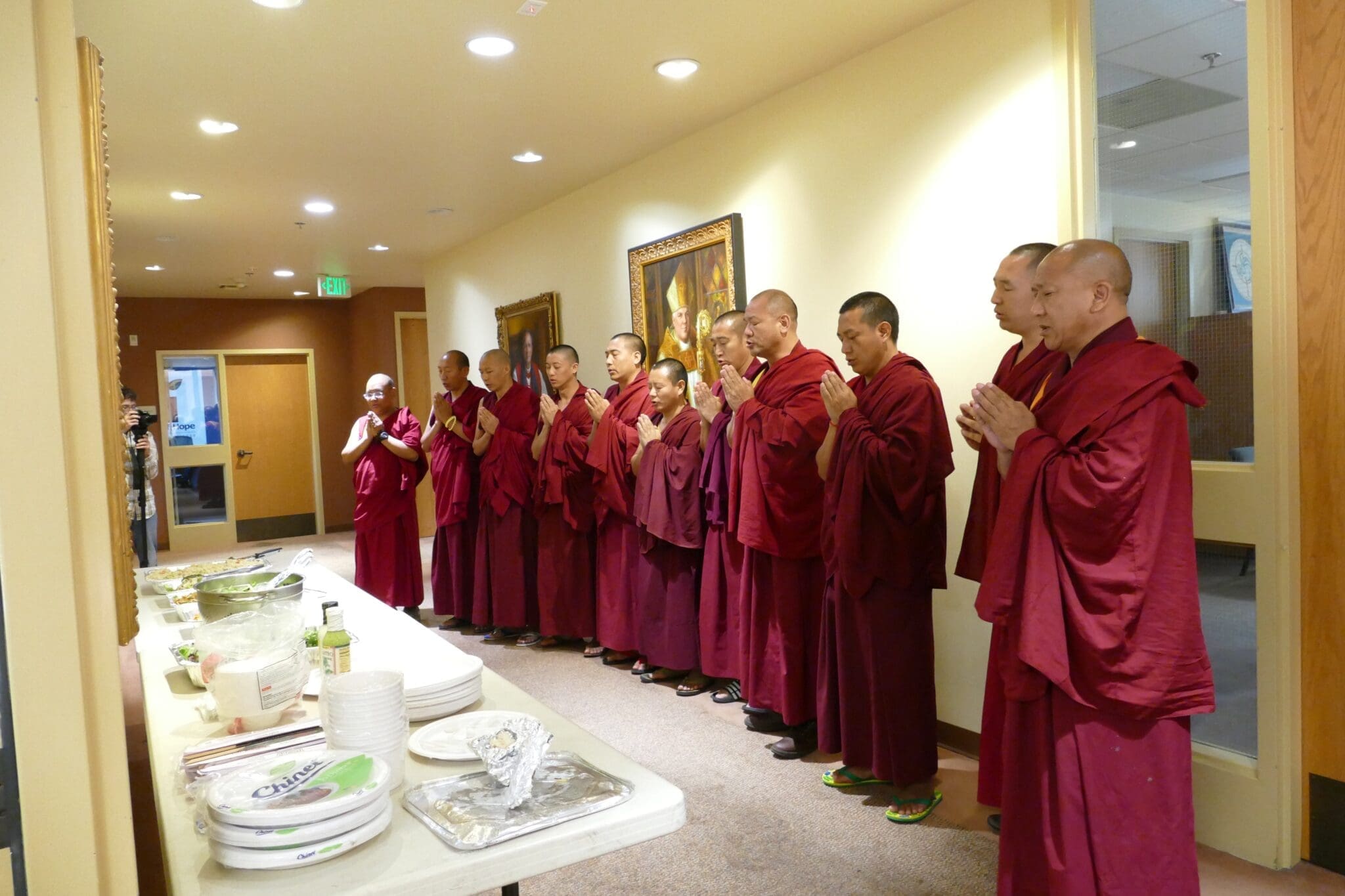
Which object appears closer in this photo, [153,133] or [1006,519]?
[1006,519]

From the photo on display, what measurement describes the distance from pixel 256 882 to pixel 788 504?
2.35 meters

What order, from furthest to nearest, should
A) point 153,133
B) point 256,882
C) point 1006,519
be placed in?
point 153,133 < point 1006,519 < point 256,882

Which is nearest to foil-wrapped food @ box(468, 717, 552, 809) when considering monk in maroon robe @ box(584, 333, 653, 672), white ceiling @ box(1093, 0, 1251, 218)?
white ceiling @ box(1093, 0, 1251, 218)

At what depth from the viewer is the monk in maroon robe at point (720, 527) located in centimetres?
358

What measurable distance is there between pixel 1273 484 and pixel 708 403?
1975 mm

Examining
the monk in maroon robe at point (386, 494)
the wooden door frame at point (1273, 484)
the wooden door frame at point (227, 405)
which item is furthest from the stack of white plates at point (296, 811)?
the wooden door frame at point (227, 405)

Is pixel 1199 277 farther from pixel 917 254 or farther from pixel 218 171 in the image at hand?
pixel 218 171

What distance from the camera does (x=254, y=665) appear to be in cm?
149

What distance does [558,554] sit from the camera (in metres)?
4.81

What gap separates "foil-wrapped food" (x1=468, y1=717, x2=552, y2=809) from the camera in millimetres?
1223

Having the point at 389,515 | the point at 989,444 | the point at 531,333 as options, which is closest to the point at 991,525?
the point at 989,444

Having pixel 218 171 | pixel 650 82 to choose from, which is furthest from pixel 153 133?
pixel 650 82

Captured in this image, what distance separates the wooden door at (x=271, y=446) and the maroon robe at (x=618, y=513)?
6.77 metres

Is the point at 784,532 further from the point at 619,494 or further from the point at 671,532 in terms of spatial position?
the point at 619,494
